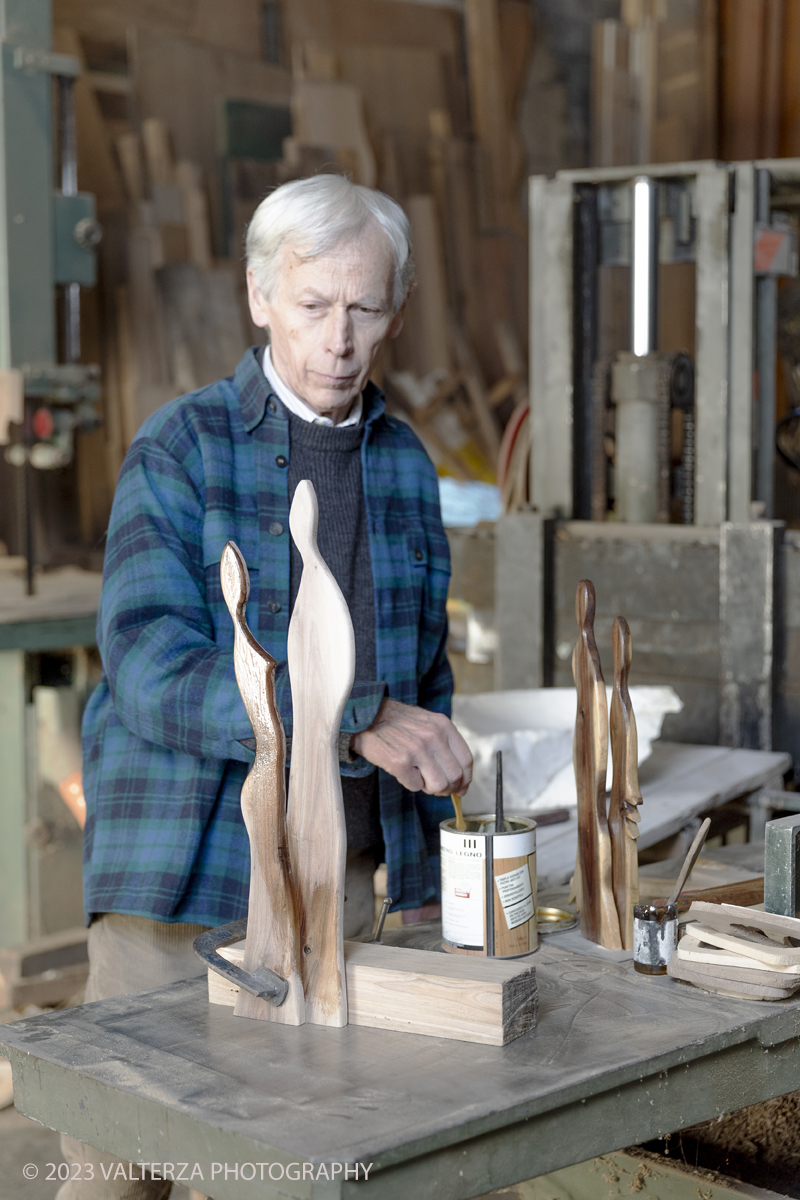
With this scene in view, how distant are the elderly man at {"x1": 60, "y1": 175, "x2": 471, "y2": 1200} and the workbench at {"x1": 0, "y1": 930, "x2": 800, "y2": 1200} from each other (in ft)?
0.95

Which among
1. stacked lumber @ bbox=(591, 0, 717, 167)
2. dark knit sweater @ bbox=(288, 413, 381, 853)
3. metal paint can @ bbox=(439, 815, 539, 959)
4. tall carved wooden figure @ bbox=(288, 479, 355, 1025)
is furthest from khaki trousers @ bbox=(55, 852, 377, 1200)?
stacked lumber @ bbox=(591, 0, 717, 167)

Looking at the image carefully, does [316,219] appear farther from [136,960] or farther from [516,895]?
[136,960]

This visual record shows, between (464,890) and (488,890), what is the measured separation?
0.03 meters

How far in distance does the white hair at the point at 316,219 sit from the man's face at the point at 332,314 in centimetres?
1

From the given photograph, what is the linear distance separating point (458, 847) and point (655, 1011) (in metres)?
0.27

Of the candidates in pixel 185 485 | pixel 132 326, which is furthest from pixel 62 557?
pixel 185 485

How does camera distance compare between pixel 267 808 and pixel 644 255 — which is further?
pixel 644 255

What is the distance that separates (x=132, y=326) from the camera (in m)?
5.31

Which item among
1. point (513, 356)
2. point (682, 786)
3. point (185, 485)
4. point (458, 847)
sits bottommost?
A: point (682, 786)

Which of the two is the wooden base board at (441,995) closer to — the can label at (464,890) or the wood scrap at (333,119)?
the can label at (464,890)

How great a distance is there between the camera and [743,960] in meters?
1.36

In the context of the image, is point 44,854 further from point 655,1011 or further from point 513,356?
point 513,356

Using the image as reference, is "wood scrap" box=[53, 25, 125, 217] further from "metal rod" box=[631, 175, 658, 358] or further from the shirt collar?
the shirt collar

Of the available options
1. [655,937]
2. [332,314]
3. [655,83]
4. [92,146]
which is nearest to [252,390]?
[332,314]
